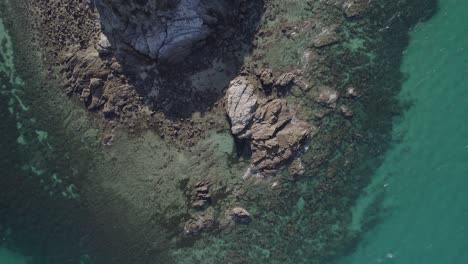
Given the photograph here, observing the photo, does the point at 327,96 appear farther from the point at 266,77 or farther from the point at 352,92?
the point at 266,77

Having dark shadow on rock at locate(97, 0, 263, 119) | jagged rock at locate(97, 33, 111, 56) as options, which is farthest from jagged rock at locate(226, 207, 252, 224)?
jagged rock at locate(97, 33, 111, 56)

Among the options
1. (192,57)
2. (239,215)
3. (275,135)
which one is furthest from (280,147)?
(192,57)

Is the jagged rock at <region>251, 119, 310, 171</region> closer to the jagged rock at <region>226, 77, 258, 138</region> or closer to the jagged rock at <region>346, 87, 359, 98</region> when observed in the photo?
the jagged rock at <region>226, 77, 258, 138</region>

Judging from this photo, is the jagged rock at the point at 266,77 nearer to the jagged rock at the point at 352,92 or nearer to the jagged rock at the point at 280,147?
the jagged rock at the point at 280,147

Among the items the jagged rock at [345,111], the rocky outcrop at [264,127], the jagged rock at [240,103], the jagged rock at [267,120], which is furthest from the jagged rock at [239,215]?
the jagged rock at [345,111]

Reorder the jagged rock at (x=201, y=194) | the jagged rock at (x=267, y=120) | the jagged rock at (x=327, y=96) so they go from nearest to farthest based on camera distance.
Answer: the jagged rock at (x=267, y=120) → the jagged rock at (x=327, y=96) → the jagged rock at (x=201, y=194)

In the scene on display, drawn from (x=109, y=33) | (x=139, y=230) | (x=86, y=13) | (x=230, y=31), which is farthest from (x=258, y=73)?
(x=139, y=230)

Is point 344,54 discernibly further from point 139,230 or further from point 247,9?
point 139,230
